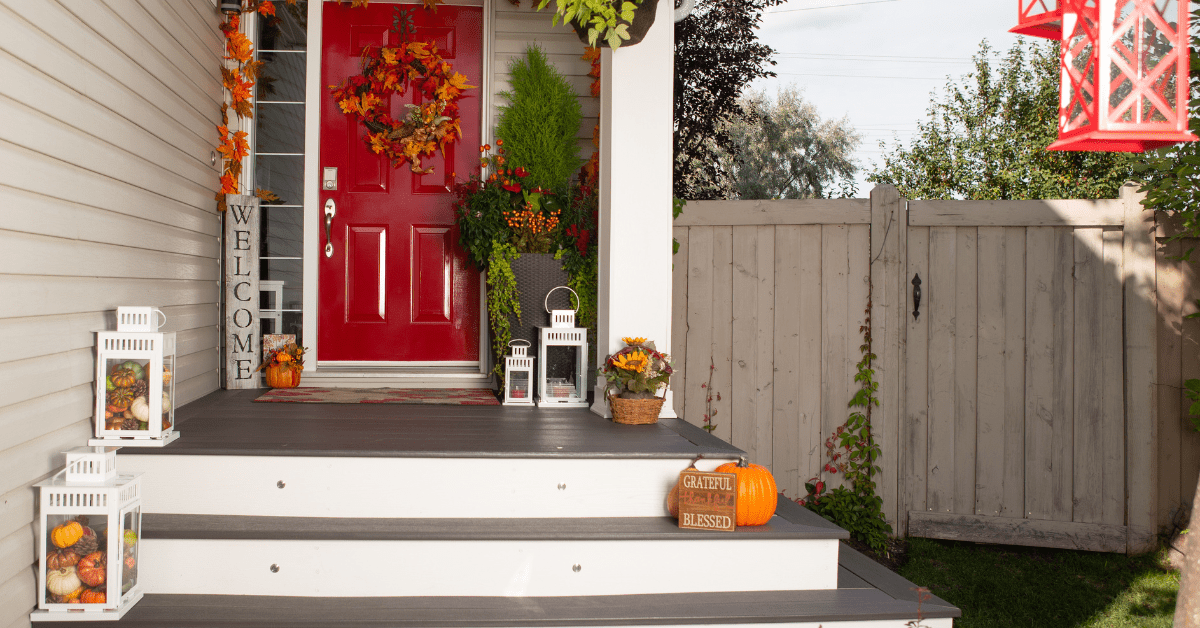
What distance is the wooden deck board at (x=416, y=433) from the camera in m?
2.20

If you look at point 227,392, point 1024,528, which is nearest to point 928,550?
point 1024,528

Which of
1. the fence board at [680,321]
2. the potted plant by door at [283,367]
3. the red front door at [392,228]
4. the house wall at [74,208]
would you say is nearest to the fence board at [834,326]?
the fence board at [680,321]

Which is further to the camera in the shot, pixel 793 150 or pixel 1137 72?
pixel 793 150

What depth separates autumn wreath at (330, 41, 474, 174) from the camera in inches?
143

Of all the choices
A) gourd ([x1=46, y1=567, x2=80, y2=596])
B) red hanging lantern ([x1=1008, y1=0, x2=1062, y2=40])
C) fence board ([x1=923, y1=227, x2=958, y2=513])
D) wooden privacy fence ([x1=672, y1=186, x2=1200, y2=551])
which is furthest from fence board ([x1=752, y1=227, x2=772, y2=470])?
gourd ([x1=46, y1=567, x2=80, y2=596])

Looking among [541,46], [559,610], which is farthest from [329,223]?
[559,610]

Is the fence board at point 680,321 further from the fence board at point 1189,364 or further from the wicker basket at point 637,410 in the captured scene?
the fence board at point 1189,364

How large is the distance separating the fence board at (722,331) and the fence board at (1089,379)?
4.71 feet

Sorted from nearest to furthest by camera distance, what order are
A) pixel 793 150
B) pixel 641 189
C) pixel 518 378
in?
pixel 641 189
pixel 518 378
pixel 793 150

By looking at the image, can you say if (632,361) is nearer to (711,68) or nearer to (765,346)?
(765,346)

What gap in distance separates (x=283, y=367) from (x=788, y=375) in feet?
7.62

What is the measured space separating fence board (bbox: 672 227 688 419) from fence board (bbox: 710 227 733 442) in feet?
0.43

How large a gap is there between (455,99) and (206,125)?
1.12 m

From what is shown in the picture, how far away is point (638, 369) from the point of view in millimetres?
2725
